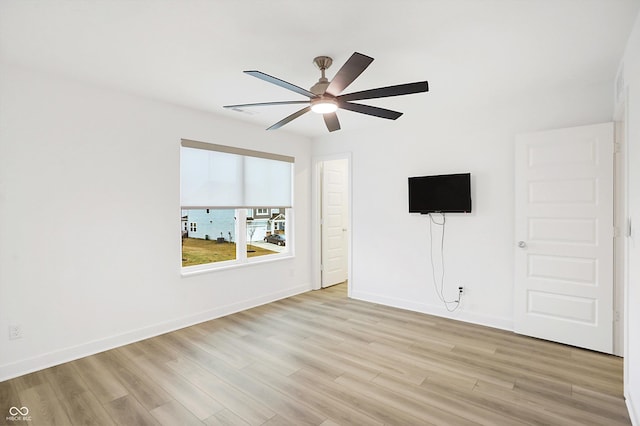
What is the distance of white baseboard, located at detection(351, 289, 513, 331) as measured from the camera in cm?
379

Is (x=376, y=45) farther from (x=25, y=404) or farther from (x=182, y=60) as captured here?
(x=25, y=404)

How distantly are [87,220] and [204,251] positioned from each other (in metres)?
1.47

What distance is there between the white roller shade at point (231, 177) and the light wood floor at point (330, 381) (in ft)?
5.37

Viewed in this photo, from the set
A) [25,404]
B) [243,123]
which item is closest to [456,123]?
[243,123]

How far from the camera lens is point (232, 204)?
4430 millimetres

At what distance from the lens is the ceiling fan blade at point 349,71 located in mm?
1914

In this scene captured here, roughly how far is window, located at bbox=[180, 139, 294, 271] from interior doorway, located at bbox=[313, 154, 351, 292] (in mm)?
557

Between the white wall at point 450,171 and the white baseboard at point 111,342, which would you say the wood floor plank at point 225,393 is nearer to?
the white baseboard at point 111,342

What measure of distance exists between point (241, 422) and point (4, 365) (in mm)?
2157

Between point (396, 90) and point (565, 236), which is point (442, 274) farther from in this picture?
point (396, 90)

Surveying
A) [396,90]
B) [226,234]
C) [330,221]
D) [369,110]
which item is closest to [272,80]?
[396,90]

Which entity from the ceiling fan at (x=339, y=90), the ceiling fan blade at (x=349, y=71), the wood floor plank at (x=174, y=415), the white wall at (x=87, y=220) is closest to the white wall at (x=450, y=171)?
the ceiling fan at (x=339, y=90)

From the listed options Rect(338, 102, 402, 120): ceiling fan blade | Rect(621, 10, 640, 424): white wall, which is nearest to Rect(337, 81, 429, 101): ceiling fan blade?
Rect(338, 102, 402, 120): ceiling fan blade

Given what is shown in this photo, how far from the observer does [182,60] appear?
2689 millimetres
